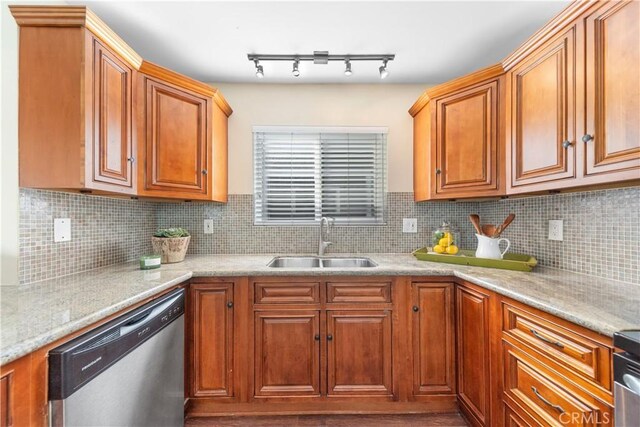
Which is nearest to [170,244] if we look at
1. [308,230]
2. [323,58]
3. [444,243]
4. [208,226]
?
[208,226]

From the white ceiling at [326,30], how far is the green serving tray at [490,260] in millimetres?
1457

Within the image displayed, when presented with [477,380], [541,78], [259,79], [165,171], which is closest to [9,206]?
[165,171]

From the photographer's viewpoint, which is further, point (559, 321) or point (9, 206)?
point (9, 206)

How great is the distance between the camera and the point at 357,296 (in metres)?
1.63

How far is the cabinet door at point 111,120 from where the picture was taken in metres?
1.32

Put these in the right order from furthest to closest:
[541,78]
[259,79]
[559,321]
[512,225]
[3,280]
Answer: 1. [259,79]
2. [512,225]
3. [541,78]
4. [3,280]
5. [559,321]

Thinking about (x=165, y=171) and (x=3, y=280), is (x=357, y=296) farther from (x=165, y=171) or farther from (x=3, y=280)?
(x=3, y=280)

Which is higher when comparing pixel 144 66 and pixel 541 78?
pixel 144 66

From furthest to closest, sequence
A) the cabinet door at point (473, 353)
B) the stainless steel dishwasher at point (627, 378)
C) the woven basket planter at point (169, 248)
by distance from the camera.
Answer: the woven basket planter at point (169, 248) → the cabinet door at point (473, 353) → the stainless steel dishwasher at point (627, 378)

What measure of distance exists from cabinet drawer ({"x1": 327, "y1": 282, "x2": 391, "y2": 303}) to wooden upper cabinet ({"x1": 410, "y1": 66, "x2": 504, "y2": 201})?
825mm

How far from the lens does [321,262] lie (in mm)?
2148

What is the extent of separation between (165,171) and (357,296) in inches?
58.6

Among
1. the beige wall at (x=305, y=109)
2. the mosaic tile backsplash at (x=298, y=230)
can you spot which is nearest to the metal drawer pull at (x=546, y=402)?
the mosaic tile backsplash at (x=298, y=230)

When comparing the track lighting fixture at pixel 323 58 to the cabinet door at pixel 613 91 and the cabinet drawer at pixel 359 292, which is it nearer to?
the cabinet door at pixel 613 91
